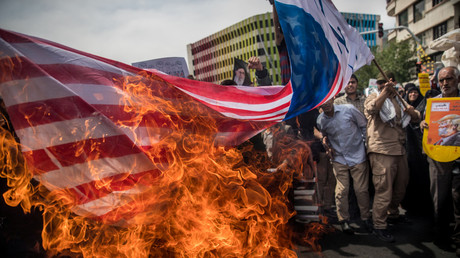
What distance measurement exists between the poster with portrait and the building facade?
2844 cm

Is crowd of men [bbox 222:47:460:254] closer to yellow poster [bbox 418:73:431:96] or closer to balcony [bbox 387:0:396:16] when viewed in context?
yellow poster [bbox 418:73:431:96]

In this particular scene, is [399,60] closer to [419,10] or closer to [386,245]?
[419,10]

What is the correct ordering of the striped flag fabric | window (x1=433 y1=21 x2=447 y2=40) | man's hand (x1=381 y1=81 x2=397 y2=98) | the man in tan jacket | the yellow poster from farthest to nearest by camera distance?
window (x1=433 y1=21 x2=447 y2=40) → the yellow poster → the man in tan jacket → man's hand (x1=381 y1=81 x2=397 y2=98) → the striped flag fabric

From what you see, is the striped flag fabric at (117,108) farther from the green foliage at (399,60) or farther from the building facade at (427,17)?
the building facade at (427,17)

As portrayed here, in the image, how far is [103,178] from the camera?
2.23 m

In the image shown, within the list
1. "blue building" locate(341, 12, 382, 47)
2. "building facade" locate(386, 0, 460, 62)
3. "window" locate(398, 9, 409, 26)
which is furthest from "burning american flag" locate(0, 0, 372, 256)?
"blue building" locate(341, 12, 382, 47)

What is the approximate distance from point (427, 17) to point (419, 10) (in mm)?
2659

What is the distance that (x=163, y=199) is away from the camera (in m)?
2.51

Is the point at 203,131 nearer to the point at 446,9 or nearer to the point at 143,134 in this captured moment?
the point at 143,134

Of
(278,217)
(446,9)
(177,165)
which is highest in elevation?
(446,9)

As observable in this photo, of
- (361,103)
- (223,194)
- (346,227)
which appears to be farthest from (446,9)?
(223,194)

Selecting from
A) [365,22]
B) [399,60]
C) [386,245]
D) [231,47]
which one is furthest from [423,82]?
[365,22]

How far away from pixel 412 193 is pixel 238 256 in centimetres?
380

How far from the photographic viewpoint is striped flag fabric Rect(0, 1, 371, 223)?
2.05m
